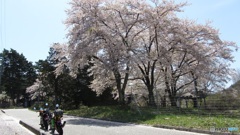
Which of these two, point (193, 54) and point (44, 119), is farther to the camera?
point (193, 54)

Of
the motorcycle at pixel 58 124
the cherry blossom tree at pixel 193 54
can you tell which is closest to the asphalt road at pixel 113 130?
the motorcycle at pixel 58 124

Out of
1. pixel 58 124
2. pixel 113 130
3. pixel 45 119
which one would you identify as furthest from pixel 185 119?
pixel 45 119

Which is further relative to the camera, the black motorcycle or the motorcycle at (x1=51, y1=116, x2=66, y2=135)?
the black motorcycle

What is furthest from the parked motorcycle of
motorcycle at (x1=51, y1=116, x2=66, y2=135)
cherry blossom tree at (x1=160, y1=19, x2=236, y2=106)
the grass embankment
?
cherry blossom tree at (x1=160, y1=19, x2=236, y2=106)

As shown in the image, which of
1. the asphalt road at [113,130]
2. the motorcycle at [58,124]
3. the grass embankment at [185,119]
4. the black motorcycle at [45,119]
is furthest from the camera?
the black motorcycle at [45,119]

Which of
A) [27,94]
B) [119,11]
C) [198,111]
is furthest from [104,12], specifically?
[27,94]

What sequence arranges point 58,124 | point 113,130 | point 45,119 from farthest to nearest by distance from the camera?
point 45,119 < point 113,130 < point 58,124

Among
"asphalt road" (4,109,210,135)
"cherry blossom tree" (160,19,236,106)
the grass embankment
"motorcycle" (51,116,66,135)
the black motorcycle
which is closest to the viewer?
"motorcycle" (51,116,66,135)

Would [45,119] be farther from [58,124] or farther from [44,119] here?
[58,124]

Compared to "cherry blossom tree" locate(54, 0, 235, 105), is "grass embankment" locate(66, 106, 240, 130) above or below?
below

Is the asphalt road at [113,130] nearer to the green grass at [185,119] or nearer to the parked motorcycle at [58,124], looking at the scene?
the parked motorcycle at [58,124]

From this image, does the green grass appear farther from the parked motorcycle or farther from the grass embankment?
the parked motorcycle

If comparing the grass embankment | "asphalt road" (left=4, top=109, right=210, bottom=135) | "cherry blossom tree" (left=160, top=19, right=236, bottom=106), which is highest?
"cherry blossom tree" (left=160, top=19, right=236, bottom=106)

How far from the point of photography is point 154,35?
2931 centimetres
